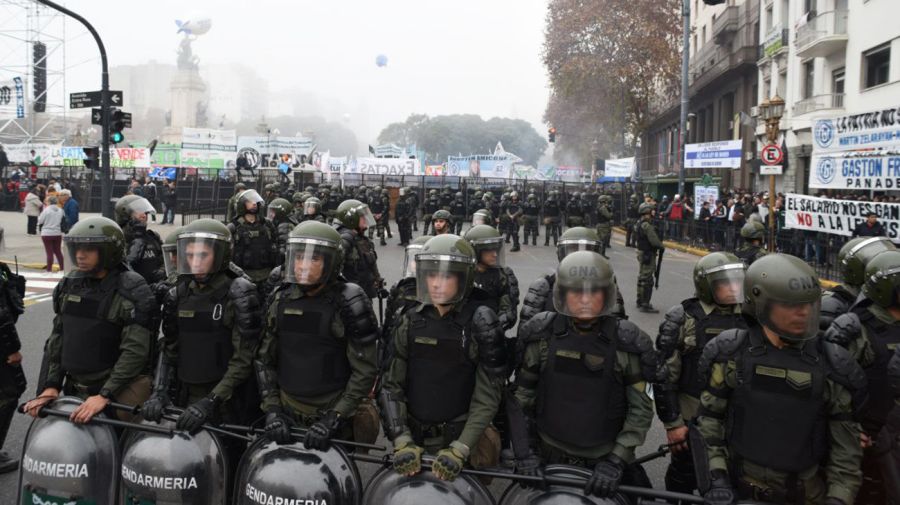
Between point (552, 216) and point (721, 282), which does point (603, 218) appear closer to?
point (552, 216)

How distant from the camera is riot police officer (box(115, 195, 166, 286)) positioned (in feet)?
23.3

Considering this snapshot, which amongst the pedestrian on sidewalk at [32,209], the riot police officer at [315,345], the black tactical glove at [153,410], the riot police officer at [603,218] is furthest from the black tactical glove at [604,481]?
the pedestrian on sidewalk at [32,209]

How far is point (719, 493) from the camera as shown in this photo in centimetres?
289

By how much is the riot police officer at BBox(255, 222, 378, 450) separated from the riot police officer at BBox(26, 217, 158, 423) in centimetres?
78

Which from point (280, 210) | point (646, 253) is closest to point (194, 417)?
point (280, 210)

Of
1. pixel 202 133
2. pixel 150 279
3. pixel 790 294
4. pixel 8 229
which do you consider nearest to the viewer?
pixel 790 294

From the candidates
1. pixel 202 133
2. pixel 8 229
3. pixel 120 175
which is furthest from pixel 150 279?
pixel 202 133

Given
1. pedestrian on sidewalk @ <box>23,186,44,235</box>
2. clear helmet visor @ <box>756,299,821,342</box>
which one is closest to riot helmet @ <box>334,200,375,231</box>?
clear helmet visor @ <box>756,299,821,342</box>

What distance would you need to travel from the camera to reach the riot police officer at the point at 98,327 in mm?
4094

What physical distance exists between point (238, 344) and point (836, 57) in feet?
81.7

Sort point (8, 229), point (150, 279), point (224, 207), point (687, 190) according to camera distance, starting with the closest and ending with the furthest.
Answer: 1. point (150, 279)
2. point (8, 229)
3. point (224, 207)
4. point (687, 190)

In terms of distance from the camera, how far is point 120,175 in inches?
1318

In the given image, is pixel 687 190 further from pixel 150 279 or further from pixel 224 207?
pixel 150 279

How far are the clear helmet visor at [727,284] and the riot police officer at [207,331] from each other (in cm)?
281
